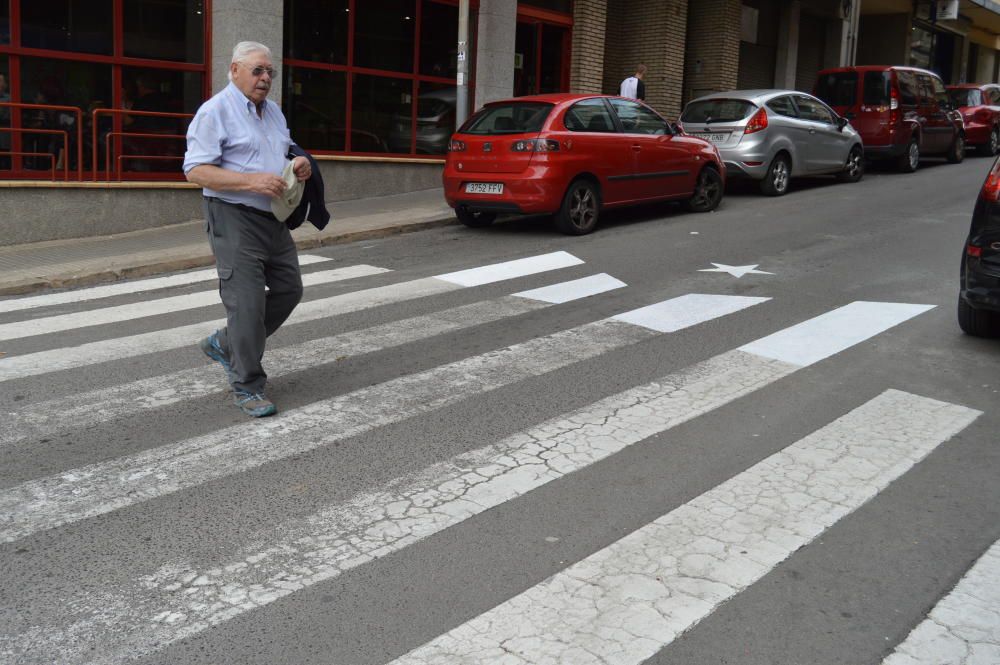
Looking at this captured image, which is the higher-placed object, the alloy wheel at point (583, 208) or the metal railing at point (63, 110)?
the metal railing at point (63, 110)

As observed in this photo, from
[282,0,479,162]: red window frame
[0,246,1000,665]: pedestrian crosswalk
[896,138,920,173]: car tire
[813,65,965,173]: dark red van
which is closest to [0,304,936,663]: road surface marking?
[0,246,1000,665]: pedestrian crosswalk

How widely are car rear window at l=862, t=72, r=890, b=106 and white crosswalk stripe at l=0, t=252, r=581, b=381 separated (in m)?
11.0

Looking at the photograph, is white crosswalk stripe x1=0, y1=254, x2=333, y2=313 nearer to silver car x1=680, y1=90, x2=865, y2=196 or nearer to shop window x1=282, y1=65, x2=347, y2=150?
shop window x1=282, y1=65, x2=347, y2=150

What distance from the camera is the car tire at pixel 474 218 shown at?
13.1 meters

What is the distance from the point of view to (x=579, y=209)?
12.2m

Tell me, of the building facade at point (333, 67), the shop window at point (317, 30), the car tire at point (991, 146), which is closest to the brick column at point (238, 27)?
the building facade at point (333, 67)

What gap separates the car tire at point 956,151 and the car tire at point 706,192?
995 centimetres

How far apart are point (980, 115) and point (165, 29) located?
19.1 meters

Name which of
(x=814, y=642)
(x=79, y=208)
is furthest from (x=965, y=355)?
(x=79, y=208)

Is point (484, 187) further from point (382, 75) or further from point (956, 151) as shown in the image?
point (956, 151)

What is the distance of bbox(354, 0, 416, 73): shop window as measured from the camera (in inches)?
651

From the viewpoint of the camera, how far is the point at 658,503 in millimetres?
4473

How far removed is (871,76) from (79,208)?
14.2 meters

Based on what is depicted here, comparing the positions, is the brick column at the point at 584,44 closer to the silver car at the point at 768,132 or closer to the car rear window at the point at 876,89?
the silver car at the point at 768,132
